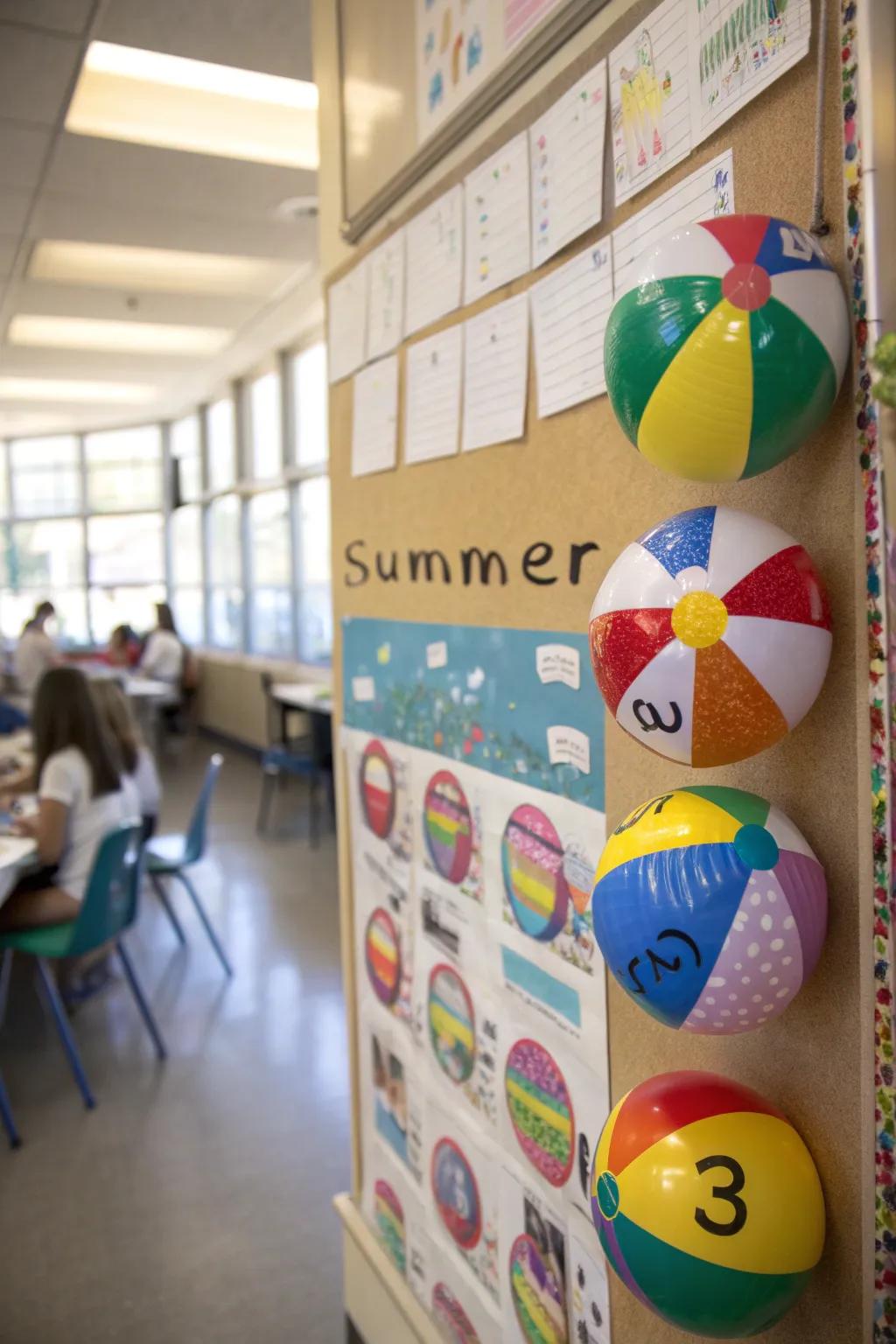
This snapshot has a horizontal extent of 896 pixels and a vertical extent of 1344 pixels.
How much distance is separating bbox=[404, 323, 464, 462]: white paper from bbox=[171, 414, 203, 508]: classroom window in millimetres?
7968

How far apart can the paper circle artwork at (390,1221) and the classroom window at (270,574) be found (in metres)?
6.12

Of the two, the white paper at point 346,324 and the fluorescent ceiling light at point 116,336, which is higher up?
the fluorescent ceiling light at point 116,336

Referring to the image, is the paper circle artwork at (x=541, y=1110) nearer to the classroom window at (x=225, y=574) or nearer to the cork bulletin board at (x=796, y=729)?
the cork bulletin board at (x=796, y=729)

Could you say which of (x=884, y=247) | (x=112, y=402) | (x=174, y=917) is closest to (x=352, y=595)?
(x=884, y=247)

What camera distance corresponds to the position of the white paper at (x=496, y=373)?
1239mm

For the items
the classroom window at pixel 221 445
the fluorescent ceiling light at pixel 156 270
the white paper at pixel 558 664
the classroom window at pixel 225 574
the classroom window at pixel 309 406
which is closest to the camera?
the white paper at pixel 558 664

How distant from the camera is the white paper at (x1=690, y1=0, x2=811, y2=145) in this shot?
778mm

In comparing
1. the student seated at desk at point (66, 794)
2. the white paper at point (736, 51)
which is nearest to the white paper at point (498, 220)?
the white paper at point (736, 51)

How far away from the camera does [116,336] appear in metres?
7.03

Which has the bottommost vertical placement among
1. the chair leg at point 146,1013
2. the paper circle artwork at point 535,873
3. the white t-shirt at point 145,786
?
the chair leg at point 146,1013

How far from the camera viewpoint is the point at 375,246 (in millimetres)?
1634

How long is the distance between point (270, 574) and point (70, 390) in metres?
2.53

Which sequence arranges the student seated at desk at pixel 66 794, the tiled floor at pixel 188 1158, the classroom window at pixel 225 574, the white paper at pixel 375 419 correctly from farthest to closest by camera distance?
the classroom window at pixel 225 574
the student seated at desk at pixel 66 794
the tiled floor at pixel 188 1158
the white paper at pixel 375 419

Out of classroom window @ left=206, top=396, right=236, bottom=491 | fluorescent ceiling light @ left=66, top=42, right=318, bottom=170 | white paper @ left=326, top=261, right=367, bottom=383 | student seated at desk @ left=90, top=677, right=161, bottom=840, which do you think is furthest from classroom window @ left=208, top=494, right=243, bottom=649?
white paper @ left=326, top=261, right=367, bottom=383
